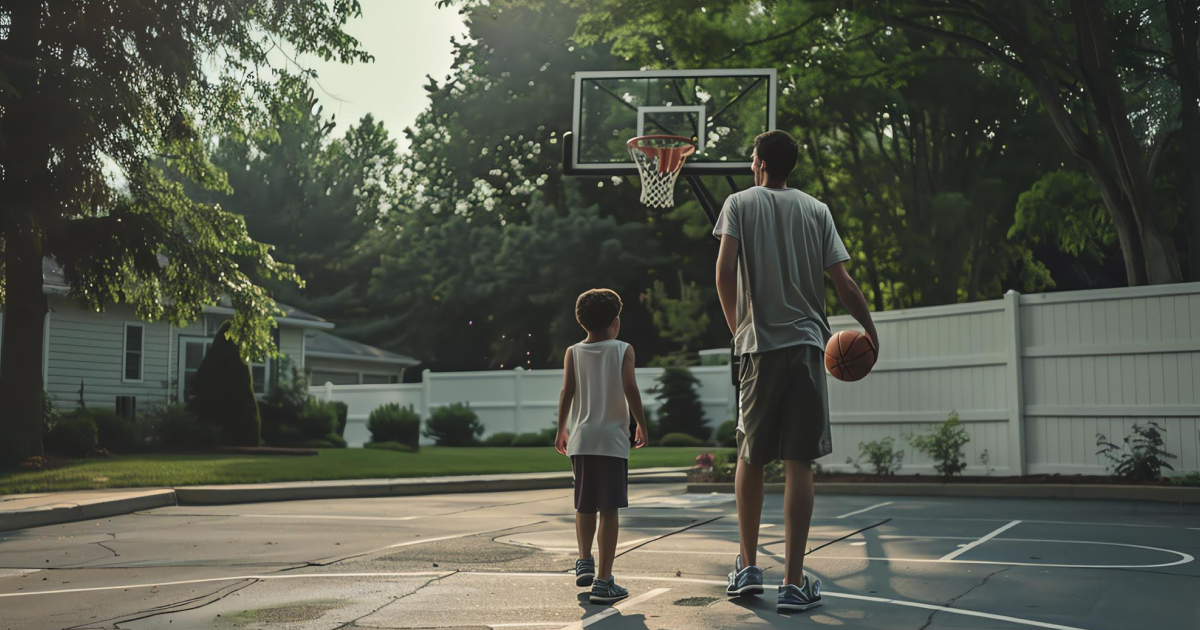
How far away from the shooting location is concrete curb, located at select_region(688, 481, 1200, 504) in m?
11.4

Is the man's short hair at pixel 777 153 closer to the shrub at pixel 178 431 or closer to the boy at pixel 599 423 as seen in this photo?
the boy at pixel 599 423

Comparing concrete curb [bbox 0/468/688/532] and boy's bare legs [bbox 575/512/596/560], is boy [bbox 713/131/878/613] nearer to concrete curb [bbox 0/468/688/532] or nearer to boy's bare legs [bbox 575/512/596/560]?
boy's bare legs [bbox 575/512/596/560]

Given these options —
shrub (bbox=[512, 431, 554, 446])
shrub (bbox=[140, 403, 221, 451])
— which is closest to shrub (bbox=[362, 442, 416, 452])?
shrub (bbox=[512, 431, 554, 446])

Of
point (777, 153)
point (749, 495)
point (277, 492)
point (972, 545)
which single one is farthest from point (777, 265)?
point (277, 492)

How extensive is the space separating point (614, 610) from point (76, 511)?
28.6 ft

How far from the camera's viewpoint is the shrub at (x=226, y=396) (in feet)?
82.3

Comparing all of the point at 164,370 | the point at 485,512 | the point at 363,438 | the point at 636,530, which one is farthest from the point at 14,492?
the point at 363,438

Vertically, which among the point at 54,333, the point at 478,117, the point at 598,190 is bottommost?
the point at 54,333

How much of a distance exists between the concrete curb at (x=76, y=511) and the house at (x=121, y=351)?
11.9 meters

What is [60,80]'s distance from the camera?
17641 millimetres

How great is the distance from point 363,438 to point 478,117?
18.2 m

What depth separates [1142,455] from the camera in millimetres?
12234

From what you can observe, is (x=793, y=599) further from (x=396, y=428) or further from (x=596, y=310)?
(x=396, y=428)

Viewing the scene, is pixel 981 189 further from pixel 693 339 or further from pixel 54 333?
pixel 54 333
